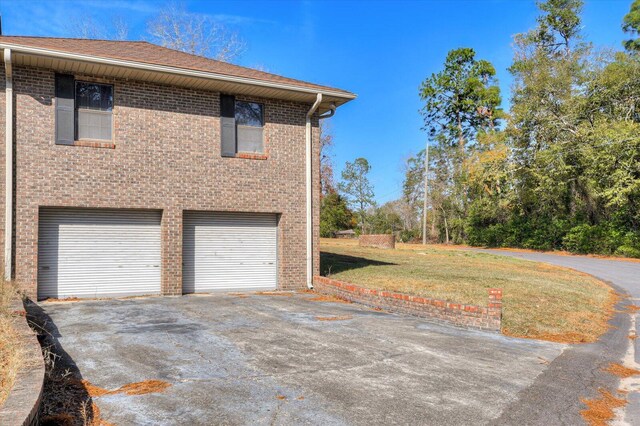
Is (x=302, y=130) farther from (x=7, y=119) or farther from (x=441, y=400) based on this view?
(x=441, y=400)

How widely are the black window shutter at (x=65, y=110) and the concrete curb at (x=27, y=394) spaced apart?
252 inches

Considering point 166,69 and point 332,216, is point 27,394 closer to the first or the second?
point 166,69

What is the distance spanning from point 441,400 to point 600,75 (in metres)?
28.9

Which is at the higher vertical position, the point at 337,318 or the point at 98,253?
the point at 98,253

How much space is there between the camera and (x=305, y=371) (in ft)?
17.8

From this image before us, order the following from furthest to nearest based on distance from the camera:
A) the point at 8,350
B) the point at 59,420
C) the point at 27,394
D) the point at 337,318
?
1. the point at 337,318
2. the point at 8,350
3. the point at 59,420
4. the point at 27,394

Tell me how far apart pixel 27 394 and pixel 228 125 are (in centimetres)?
900

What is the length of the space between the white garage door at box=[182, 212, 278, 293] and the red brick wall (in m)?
0.34

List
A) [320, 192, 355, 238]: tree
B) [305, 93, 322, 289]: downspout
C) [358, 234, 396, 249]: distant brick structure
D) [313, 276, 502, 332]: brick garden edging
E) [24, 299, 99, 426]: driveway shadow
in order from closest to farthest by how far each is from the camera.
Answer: [24, 299, 99, 426]: driveway shadow → [313, 276, 502, 332]: brick garden edging → [305, 93, 322, 289]: downspout → [358, 234, 396, 249]: distant brick structure → [320, 192, 355, 238]: tree

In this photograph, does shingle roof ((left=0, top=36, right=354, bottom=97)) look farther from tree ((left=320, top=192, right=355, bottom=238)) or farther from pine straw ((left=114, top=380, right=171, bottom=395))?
tree ((left=320, top=192, right=355, bottom=238))

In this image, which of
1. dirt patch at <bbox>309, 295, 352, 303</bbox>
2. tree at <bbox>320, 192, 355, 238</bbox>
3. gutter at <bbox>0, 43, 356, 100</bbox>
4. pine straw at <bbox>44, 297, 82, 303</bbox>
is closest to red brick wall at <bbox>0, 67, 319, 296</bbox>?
pine straw at <bbox>44, 297, 82, 303</bbox>

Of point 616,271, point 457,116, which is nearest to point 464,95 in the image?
point 457,116

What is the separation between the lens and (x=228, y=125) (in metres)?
11.8

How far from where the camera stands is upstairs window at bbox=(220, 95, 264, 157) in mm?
11812
